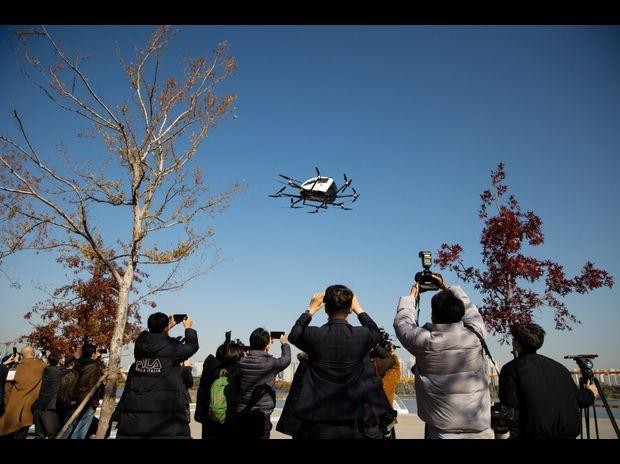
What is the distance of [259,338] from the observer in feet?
A: 14.3

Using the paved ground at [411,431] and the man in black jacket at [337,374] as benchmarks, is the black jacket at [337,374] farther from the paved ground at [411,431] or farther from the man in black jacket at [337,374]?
the paved ground at [411,431]

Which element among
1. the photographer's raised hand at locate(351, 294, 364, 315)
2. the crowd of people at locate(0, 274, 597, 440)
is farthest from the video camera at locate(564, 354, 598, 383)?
the photographer's raised hand at locate(351, 294, 364, 315)

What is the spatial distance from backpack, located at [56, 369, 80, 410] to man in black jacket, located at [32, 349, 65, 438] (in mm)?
562

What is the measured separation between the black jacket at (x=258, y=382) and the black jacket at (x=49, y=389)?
4.52m

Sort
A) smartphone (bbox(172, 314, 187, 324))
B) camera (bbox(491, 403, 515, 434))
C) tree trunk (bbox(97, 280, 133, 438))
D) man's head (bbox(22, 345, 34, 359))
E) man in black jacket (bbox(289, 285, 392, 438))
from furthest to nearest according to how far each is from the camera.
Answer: tree trunk (bbox(97, 280, 133, 438)) → man's head (bbox(22, 345, 34, 359)) → smartphone (bbox(172, 314, 187, 324)) → camera (bbox(491, 403, 515, 434)) → man in black jacket (bbox(289, 285, 392, 438))

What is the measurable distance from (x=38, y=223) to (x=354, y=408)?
31.1 feet

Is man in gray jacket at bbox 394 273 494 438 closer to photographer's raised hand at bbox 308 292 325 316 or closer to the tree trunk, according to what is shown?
photographer's raised hand at bbox 308 292 325 316

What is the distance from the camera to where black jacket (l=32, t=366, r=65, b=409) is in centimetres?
656

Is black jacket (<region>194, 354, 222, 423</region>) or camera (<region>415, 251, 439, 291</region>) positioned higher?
camera (<region>415, 251, 439, 291</region>)

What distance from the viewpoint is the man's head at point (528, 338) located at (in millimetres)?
3115

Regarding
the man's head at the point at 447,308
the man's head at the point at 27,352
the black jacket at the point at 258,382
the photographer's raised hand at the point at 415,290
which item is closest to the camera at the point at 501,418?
the man's head at the point at 447,308

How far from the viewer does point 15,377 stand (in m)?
6.84
